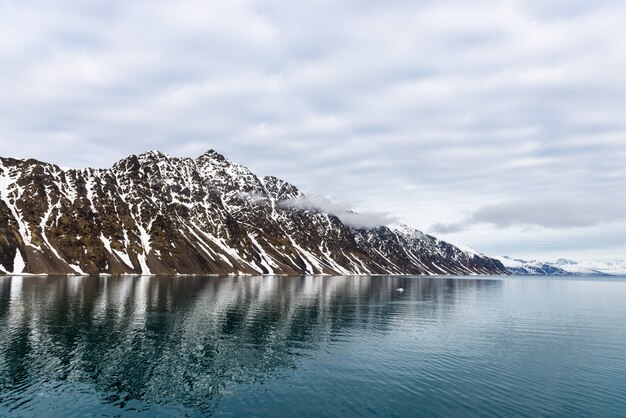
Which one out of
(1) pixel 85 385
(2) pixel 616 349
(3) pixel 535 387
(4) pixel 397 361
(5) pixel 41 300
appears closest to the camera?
(1) pixel 85 385

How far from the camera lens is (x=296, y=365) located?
181 ft

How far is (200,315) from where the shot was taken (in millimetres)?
95688

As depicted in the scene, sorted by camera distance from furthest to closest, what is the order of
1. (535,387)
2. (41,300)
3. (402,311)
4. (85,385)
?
(402,311) → (41,300) → (535,387) → (85,385)

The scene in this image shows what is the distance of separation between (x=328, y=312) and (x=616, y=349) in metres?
63.6

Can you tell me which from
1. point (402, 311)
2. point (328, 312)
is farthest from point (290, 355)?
point (402, 311)

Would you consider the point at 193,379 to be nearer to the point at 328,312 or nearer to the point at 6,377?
the point at 6,377

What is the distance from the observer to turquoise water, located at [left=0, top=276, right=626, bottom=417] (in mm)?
40125

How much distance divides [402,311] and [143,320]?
233ft

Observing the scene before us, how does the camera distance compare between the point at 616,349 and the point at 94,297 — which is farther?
the point at 94,297

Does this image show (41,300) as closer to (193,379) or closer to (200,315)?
(200,315)

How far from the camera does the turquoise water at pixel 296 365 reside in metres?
40.1

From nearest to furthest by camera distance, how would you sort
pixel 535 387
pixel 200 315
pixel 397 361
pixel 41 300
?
pixel 535 387 < pixel 397 361 < pixel 200 315 < pixel 41 300

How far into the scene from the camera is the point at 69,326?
243 feet

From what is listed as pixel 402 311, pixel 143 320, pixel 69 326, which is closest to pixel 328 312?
pixel 402 311
